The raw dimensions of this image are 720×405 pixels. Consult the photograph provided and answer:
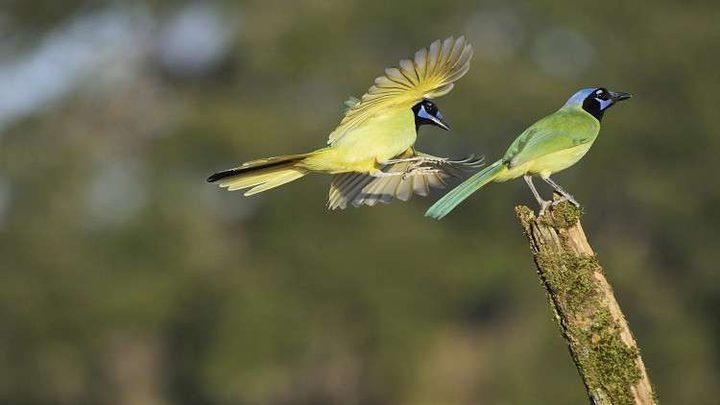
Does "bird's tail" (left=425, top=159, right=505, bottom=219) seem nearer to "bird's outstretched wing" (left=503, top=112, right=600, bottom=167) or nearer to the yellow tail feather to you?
"bird's outstretched wing" (left=503, top=112, right=600, bottom=167)

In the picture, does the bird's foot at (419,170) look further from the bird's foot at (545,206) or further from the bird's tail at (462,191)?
the bird's foot at (545,206)

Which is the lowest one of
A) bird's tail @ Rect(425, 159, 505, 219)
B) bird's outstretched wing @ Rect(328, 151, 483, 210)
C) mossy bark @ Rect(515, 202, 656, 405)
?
mossy bark @ Rect(515, 202, 656, 405)

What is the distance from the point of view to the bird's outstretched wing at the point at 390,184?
796 centimetres

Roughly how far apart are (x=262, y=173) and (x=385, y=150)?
0.64 metres

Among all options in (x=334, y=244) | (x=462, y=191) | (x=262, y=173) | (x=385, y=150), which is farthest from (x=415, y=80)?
(x=334, y=244)

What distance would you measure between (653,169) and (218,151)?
8.17m

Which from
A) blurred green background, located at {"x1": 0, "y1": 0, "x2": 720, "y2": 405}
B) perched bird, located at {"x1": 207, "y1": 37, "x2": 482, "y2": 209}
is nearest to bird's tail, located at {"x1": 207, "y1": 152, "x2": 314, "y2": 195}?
perched bird, located at {"x1": 207, "y1": 37, "x2": 482, "y2": 209}

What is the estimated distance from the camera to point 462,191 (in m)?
7.43

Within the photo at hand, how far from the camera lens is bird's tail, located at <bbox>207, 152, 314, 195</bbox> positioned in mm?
7199

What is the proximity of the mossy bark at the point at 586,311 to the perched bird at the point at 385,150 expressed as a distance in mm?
837

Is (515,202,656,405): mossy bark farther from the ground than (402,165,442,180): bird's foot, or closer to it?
closer to it

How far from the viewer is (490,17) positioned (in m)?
33.1

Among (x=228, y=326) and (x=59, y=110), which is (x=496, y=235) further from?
(x=59, y=110)

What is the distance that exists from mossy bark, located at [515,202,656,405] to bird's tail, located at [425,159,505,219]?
395 mm
